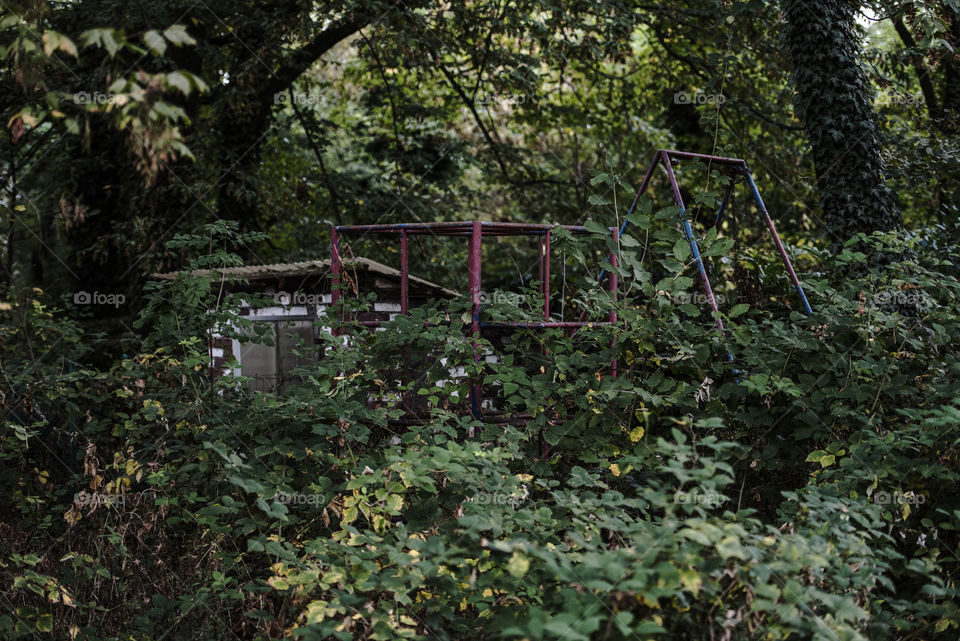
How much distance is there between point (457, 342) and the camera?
4.79 m

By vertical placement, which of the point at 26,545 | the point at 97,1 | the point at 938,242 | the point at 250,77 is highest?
the point at 97,1

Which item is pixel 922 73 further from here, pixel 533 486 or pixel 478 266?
pixel 533 486

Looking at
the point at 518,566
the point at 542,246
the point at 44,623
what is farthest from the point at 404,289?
the point at 518,566

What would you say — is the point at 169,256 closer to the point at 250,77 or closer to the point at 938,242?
the point at 250,77

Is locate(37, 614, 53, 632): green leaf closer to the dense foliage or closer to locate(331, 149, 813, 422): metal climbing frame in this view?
the dense foliage

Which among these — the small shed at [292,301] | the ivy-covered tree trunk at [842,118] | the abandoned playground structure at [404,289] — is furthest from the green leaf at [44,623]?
the ivy-covered tree trunk at [842,118]

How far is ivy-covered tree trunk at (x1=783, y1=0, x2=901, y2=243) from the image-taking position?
6910 mm

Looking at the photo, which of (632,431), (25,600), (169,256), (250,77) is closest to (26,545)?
(25,600)

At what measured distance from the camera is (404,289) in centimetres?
642

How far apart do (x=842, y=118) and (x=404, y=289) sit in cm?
416

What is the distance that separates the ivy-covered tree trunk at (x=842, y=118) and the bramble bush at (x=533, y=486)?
4.84 ft

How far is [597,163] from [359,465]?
12274mm

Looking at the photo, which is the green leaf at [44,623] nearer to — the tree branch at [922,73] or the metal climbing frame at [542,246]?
the metal climbing frame at [542,246]

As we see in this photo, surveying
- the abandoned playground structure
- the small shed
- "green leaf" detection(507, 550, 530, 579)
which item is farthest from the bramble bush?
the small shed
